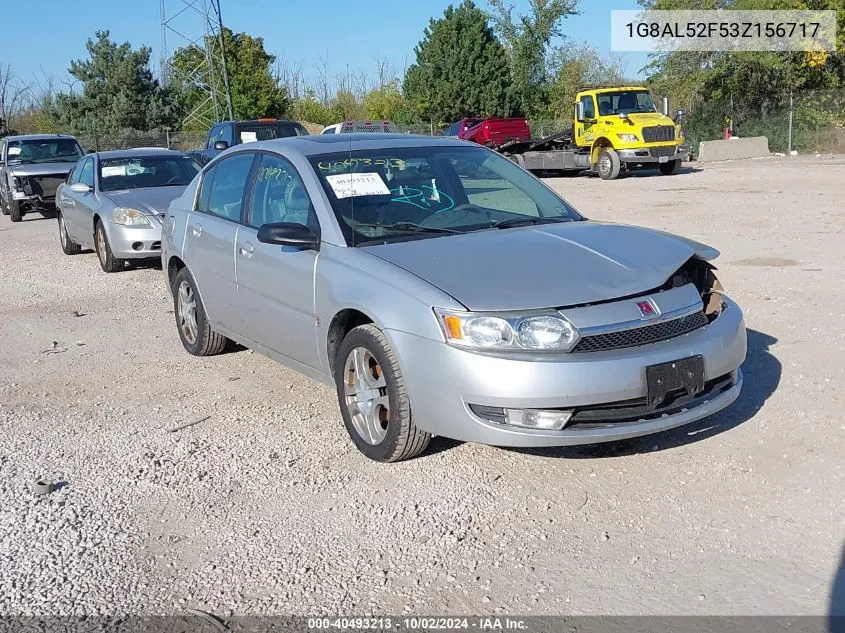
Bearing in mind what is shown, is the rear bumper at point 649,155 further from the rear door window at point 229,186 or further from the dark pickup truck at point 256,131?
the rear door window at point 229,186

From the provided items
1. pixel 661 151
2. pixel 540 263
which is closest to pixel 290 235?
pixel 540 263

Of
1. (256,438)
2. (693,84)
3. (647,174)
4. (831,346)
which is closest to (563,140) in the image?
(647,174)

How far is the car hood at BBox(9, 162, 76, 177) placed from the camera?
19750 millimetres

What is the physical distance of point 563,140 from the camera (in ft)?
91.5

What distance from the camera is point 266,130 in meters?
20.1

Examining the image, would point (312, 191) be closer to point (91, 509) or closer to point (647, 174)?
point (91, 509)

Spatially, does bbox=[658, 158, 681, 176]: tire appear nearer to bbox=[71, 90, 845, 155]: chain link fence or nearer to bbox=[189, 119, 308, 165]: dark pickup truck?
bbox=[71, 90, 845, 155]: chain link fence

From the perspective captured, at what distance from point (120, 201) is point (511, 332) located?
8.70 meters

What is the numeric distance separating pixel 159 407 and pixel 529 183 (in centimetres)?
281

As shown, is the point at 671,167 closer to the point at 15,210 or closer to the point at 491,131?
the point at 491,131

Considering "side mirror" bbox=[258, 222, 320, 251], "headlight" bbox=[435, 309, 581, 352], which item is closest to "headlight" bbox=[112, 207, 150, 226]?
"side mirror" bbox=[258, 222, 320, 251]

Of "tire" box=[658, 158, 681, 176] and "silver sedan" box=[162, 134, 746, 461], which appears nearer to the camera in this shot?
"silver sedan" box=[162, 134, 746, 461]

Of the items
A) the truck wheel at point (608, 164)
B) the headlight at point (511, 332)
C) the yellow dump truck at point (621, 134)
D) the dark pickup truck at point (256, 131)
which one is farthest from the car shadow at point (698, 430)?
the truck wheel at point (608, 164)

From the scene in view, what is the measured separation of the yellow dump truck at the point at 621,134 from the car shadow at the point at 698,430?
19579 mm
